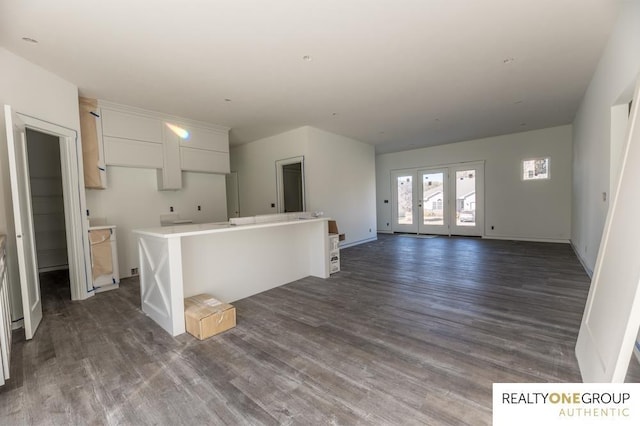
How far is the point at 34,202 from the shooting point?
530 cm

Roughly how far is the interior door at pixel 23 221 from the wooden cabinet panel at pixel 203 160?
8.09 feet

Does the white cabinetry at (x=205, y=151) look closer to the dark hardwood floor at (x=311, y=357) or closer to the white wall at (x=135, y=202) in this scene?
the white wall at (x=135, y=202)

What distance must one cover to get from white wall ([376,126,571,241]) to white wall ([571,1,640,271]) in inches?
67.0

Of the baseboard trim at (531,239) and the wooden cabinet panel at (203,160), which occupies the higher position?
the wooden cabinet panel at (203,160)

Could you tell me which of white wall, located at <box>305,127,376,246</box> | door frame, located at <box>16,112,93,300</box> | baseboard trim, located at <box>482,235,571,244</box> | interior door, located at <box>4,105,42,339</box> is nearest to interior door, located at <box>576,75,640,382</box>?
interior door, located at <box>4,105,42,339</box>

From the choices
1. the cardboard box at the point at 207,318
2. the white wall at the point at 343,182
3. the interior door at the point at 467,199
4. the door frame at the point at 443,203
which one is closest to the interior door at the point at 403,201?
the door frame at the point at 443,203

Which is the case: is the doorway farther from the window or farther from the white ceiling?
the window

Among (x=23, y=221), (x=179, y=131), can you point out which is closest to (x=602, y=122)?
(x=179, y=131)

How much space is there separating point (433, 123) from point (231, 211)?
5.47 m

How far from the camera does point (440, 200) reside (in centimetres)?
849

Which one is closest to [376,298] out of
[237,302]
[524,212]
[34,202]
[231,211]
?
[237,302]

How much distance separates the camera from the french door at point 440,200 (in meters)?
7.94

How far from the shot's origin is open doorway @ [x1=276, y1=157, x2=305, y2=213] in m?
6.34

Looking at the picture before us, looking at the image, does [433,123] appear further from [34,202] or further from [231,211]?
[34,202]
